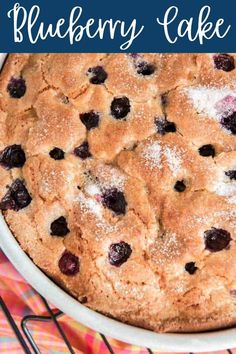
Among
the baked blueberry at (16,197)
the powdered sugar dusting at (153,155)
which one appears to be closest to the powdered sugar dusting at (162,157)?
the powdered sugar dusting at (153,155)

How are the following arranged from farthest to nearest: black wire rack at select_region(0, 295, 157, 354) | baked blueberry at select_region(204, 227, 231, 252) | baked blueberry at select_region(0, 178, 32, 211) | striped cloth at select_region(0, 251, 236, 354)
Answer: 1. striped cloth at select_region(0, 251, 236, 354)
2. black wire rack at select_region(0, 295, 157, 354)
3. baked blueberry at select_region(0, 178, 32, 211)
4. baked blueberry at select_region(204, 227, 231, 252)

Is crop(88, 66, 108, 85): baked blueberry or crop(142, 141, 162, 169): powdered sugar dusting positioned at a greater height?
crop(88, 66, 108, 85): baked blueberry

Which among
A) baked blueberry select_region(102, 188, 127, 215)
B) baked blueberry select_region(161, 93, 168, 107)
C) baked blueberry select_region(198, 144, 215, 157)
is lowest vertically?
baked blueberry select_region(102, 188, 127, 215)

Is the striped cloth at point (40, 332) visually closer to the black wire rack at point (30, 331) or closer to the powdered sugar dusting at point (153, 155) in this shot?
the black wire rack at point (30, 331)

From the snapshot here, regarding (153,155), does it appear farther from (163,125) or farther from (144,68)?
(144,68)

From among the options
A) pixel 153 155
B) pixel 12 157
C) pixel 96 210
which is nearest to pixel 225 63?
pixel 153 155

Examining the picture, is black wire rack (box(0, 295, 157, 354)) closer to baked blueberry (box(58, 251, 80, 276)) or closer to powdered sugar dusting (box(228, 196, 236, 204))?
baked blueberry (box(58, 251, 80, 276))

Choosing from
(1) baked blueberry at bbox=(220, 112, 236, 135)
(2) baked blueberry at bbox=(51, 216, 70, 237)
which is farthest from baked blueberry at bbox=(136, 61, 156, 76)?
(2) baked blueberry at bbox=(51, 216, 70, 237)
